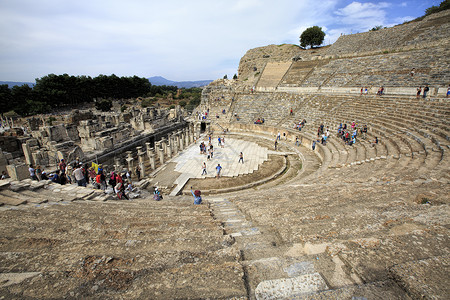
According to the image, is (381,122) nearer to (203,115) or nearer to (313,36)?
(203,115)

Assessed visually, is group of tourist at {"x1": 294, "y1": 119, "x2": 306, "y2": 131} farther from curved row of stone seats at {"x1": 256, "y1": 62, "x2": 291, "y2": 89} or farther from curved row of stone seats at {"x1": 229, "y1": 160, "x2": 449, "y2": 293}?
curved row of stone seats at {"x1": 229, "y1": 160, "x2": 449, "y2": 293}

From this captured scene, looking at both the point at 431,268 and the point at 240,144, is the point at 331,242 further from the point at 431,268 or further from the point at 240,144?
the point at 240,144

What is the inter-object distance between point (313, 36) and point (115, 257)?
63.9 m

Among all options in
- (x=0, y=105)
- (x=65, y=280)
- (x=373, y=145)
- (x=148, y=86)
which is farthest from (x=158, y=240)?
(x=148, y=86)

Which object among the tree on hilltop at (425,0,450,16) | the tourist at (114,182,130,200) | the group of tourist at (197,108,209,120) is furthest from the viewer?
the tree on hilltop at (425,0,450,16)

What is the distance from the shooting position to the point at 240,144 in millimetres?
20641

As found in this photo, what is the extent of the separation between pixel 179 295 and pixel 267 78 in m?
38.2

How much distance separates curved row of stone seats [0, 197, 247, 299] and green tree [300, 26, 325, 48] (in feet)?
204

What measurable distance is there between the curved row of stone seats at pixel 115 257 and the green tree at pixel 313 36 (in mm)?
62030

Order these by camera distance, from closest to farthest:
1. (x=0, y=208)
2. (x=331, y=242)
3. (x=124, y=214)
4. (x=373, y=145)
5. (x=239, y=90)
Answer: (x=331, y=242), (x=0, y=208), (x=124, y=214), (x=373, y=145), (x=239, y=90)

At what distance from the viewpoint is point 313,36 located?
5384cm

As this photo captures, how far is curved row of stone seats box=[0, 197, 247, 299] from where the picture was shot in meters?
2.14

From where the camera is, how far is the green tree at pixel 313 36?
53406 mm

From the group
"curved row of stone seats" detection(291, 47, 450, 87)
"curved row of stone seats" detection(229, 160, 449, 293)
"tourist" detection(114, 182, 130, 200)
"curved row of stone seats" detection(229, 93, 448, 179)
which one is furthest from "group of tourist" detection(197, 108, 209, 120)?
"curved row of stone seats" detection(229, 160, 449, 293)
